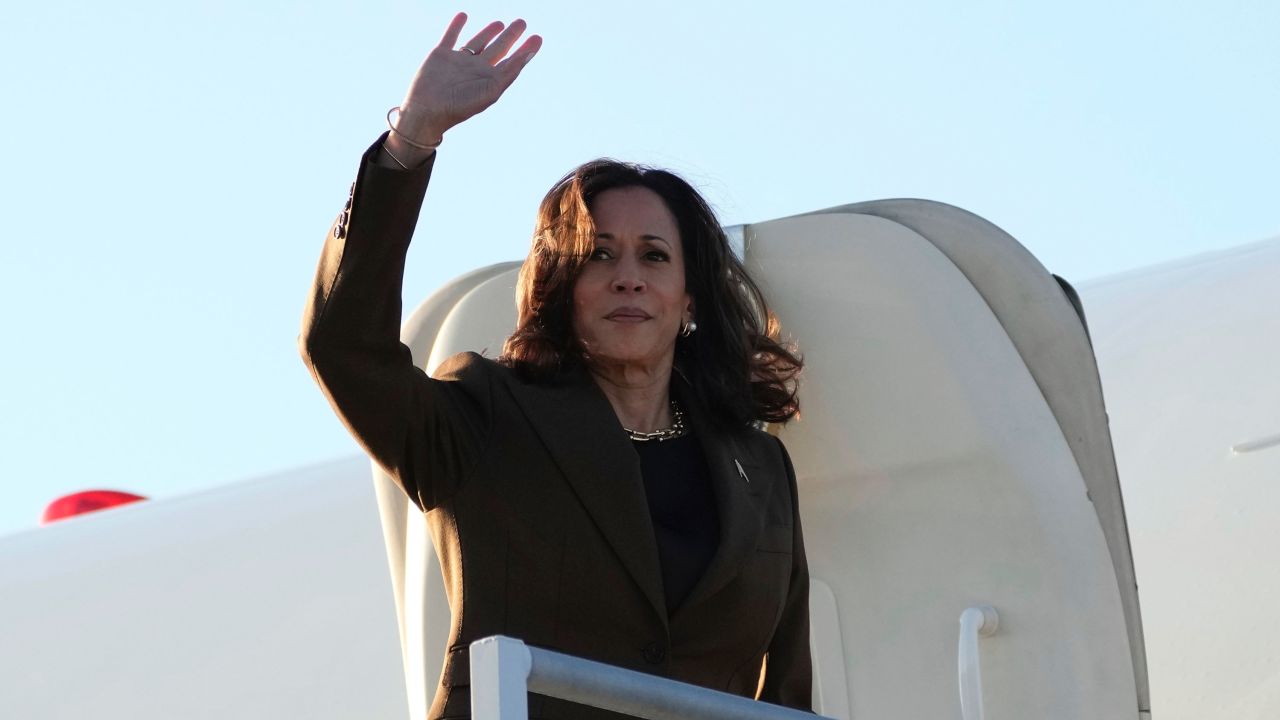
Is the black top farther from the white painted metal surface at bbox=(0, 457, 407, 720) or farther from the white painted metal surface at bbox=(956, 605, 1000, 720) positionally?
the white painted metal surface at bbox=(0, 457, 407, 720)

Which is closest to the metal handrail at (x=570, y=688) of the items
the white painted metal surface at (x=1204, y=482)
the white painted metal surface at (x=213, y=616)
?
the white painted metal surface at (x=1204, y=482)

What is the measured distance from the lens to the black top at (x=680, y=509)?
2867 mm

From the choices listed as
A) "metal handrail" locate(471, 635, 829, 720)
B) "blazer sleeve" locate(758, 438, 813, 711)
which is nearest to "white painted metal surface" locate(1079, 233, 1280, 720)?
"blazer sleeve" locate(758, 438, 813, 711)

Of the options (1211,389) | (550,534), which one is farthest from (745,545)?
(1211,389)

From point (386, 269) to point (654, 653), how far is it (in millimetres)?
742

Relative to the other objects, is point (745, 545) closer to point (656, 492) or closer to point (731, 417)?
point (656, 492)

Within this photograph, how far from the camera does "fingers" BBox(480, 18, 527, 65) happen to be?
2660mm

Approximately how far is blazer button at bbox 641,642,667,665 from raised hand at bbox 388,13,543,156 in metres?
0.86

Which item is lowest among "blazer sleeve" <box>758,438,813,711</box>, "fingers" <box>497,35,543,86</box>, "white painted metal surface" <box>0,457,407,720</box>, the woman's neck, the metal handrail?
"white painted metal surface" <box>0,457,407,720</box>

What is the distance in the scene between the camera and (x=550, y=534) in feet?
9.29

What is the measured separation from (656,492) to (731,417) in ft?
1.04

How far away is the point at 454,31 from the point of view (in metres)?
2.69

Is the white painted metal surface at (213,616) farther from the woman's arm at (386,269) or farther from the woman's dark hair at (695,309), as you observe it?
the woman's arm at (386,269)

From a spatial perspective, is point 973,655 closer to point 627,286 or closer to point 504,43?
point 627,286
